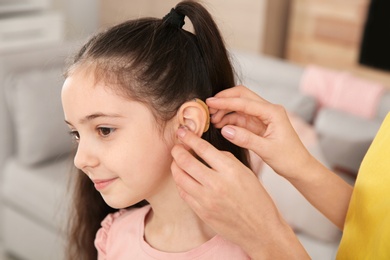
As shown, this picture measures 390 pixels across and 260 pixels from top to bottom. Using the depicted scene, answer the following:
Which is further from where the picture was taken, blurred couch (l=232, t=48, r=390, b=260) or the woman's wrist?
blurred couch (l=232, t=48, r=390, b=260)

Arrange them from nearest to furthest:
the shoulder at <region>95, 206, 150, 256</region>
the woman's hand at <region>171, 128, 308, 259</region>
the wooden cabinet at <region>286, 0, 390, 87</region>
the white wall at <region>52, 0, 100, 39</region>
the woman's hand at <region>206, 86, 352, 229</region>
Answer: the woman's hand at <region>171, 128, 308, 259</region>, the woman's hand at <region>206, 86, 352, 229</region>, the shoulder at <region>95, 206, 150, 256</region>, the wooden cabinet at <region>286, 0, 390, 87</region>, the white wall at <region>52, 0, 100, 39</region>

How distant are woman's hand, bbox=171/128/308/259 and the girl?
0.42ft

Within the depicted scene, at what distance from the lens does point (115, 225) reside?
1299 mm

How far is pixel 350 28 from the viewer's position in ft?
11.5

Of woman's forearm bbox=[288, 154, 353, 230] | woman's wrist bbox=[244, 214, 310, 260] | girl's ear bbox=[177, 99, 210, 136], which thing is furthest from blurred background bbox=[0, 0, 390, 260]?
woman's wrist bbox=[244, 214, 310, 260]

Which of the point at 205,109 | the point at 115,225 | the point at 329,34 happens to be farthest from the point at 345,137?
the point at 329,34

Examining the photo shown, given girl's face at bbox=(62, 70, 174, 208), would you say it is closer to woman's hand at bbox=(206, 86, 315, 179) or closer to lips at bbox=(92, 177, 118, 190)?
lips at bbox=(92, 177, 118, 190)

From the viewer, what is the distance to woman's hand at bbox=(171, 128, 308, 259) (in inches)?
36.3

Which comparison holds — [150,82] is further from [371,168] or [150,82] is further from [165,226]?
[371,168]

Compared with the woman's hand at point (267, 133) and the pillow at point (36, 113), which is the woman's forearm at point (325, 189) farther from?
the pillow at point (36, 113)

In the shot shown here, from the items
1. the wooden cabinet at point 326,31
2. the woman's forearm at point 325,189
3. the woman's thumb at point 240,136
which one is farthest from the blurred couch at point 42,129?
the woman's thumb at point 240,136

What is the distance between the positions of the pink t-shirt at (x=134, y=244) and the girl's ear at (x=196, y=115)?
235mm

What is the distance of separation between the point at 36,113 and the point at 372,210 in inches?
73.7

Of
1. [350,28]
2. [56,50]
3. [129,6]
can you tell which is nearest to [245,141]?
[56,50]
